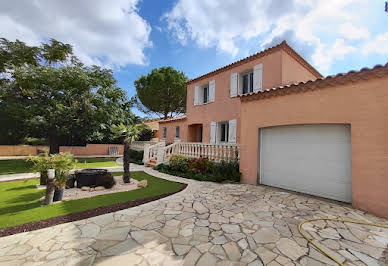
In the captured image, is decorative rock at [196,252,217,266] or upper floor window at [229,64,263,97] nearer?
decorative rock at [196,252,217,266]

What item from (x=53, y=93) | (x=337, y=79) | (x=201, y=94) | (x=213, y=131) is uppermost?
(x=201, y=94)

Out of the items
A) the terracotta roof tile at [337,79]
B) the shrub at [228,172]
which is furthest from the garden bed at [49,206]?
the terracotta roof tile at [337,79]

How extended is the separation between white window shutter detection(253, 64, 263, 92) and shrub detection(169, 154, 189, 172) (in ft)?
A: 19.2

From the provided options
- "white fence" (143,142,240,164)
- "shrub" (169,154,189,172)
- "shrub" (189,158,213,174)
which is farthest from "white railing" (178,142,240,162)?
"shrub" (169,154,189,172)

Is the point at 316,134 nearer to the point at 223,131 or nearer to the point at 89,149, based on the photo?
the point at 223,131

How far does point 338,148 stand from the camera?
4.86m

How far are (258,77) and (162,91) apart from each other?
43.0 ft

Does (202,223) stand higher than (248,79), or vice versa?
(248,79)

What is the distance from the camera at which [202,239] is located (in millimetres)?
2869

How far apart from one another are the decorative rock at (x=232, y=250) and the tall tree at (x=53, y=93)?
12488 mm

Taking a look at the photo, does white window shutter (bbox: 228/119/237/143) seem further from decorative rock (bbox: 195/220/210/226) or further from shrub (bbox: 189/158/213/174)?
decorative rock (bbox: 195/220/210/226)

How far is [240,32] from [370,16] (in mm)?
5122

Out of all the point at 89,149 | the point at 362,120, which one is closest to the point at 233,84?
the point at 362,120

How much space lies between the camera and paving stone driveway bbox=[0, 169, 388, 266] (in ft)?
7.79
